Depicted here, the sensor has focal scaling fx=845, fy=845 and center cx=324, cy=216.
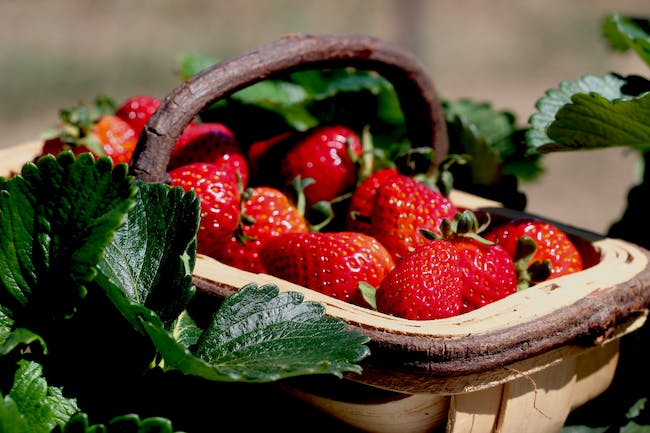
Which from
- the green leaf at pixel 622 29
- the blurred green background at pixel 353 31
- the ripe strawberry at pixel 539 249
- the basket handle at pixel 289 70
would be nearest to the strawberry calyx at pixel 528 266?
the ripe strawberry at pixel 539 249

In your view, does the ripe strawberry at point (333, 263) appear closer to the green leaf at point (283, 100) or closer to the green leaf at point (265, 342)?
the green leaf at point (265, 342)

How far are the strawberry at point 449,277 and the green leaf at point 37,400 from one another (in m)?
0.31

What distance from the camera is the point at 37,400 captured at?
0.66 metres

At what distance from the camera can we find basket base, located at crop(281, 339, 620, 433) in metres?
0.76

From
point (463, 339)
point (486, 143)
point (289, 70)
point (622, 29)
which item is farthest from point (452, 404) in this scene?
point (622, 29)

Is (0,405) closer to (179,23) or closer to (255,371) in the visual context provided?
(255,371)

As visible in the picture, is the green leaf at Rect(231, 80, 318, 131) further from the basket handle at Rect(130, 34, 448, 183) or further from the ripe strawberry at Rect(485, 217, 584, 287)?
the ripe strawberry at Rect(485, 217, 584, 287)

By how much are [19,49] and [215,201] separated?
3.62 metres

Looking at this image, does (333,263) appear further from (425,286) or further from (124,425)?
(124,425)

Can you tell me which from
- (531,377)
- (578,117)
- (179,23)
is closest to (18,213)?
(531,377)

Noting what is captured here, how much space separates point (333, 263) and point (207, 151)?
0.28 meters

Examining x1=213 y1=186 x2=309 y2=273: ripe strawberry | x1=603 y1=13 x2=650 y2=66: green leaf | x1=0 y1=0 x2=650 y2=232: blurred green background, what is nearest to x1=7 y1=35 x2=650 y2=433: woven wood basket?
x1=213 y1=186 x2=309 y2=273: ripe strawberry

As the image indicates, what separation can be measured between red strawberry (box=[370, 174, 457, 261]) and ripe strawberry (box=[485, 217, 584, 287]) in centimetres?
7

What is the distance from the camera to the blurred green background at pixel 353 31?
11.8 feet
